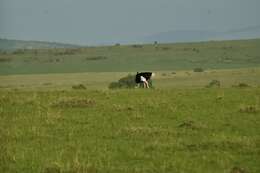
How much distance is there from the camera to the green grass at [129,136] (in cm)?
1195

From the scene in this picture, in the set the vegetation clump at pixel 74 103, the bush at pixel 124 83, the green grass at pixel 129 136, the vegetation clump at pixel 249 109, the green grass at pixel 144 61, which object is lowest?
the green grass at pixel 129 136

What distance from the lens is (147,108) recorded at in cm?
2116

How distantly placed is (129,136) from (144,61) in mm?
86190

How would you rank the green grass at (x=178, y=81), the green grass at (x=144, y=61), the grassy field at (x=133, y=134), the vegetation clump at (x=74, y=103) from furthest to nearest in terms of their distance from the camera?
the green grass at (x=144, y=61) < the green grass at (x=178, y=81) < the vegetation clump at (x=74, y=103) < the grassy field at (x=133, y=134)

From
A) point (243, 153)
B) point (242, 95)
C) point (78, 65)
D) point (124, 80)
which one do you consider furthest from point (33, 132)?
point (78, 65)

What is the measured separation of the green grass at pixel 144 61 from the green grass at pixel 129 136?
6762 centimetres

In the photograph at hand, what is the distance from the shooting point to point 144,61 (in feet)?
331

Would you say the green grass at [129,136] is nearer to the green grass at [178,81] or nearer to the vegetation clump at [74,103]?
the vegetation clump at [74,103]

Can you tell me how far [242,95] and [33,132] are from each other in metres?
12.9

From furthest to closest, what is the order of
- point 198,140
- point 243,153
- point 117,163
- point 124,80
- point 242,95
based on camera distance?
point 124,80
point 242,95
point 198,140
point 243,153
point 117,163

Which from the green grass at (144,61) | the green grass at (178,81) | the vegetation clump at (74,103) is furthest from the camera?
the green grass at (144,61)

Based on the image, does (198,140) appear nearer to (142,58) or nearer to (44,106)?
(44,106)

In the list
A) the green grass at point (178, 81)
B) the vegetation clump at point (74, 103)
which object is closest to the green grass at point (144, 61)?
the green grass at point (178, 81)

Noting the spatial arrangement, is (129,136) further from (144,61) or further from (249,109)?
(144,61)
